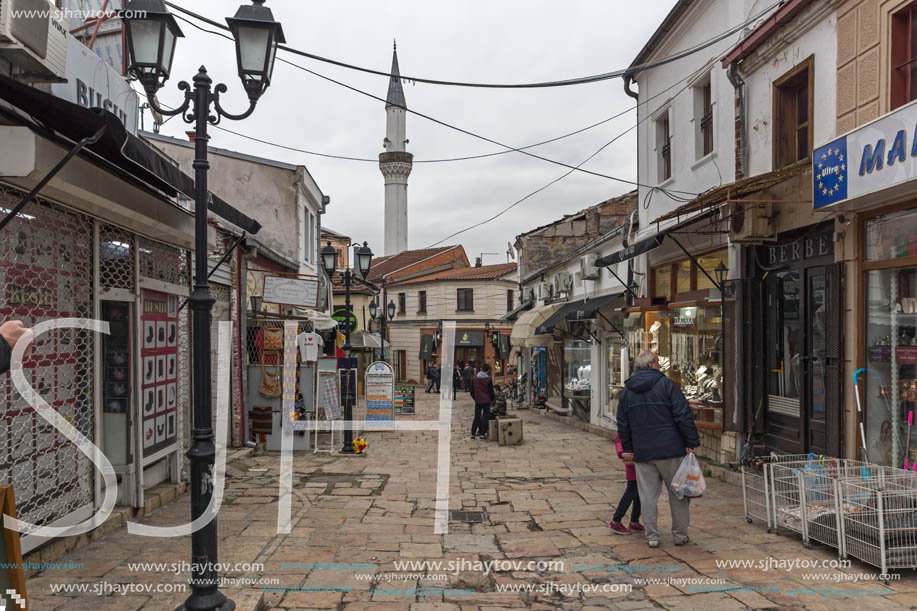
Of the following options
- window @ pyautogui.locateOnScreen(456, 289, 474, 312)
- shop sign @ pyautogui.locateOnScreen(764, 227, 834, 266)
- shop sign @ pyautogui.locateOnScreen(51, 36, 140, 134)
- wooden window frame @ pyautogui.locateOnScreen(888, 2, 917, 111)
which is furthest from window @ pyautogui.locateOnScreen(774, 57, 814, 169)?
window @ pyautogui.locateOnScreen(456, 289, 474, 312)

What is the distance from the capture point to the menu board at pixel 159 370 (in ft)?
24.0

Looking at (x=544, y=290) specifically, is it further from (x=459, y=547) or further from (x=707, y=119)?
(x=459, y=547)

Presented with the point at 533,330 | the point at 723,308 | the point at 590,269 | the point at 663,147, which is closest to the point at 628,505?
the point at 723,308

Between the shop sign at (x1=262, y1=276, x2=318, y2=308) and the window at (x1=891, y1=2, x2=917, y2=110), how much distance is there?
943cm

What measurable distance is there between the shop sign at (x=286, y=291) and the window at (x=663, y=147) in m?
6.95

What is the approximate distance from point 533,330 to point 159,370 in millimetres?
13012

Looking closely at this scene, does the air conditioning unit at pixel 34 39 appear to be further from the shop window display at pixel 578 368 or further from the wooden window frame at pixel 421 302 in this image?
the wooden window frame at pixel 421 302

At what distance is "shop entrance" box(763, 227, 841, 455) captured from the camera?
7.27m

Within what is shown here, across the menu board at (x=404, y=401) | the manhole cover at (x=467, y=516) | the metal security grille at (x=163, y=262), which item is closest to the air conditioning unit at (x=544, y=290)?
the menu board at (x=404, y=401)

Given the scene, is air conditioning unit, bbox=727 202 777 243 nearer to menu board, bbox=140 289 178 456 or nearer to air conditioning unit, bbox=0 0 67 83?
menu board, bbox=140 289 178 456

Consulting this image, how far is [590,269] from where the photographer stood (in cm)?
1636

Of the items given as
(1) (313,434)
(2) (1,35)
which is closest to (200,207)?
(2) (1,35)

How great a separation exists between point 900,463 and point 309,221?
17088 mm

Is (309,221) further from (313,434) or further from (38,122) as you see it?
(38,122)
